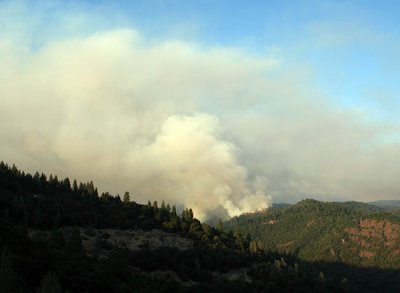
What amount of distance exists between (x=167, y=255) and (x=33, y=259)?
380 ft

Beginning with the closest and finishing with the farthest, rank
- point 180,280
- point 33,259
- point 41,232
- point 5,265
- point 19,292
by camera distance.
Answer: point 19,292 < point 5,265 < point 33,259 < point 180,280 < point 41,232

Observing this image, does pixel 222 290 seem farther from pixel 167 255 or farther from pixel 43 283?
pixel 43 283

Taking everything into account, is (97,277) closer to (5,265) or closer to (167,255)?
(5,265)

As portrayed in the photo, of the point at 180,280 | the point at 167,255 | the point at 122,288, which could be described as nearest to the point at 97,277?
the point at 122,288

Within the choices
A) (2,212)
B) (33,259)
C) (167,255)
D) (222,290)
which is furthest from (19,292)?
(2,212)

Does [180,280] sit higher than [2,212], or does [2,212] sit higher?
[2,212]

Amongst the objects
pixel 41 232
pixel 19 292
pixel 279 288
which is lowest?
pixel 279 288

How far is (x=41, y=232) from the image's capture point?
190750 mm

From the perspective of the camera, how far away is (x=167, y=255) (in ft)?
638

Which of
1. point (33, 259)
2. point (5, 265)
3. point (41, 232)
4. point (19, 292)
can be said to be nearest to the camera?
point (19, 292)

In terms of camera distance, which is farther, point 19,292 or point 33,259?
point 33,259

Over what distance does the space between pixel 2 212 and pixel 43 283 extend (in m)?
149

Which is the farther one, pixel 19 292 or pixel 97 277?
pixel 97 277

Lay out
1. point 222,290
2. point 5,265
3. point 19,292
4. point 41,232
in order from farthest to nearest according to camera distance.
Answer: point 41,232, point 222,290, point 5,265, point 19,292
